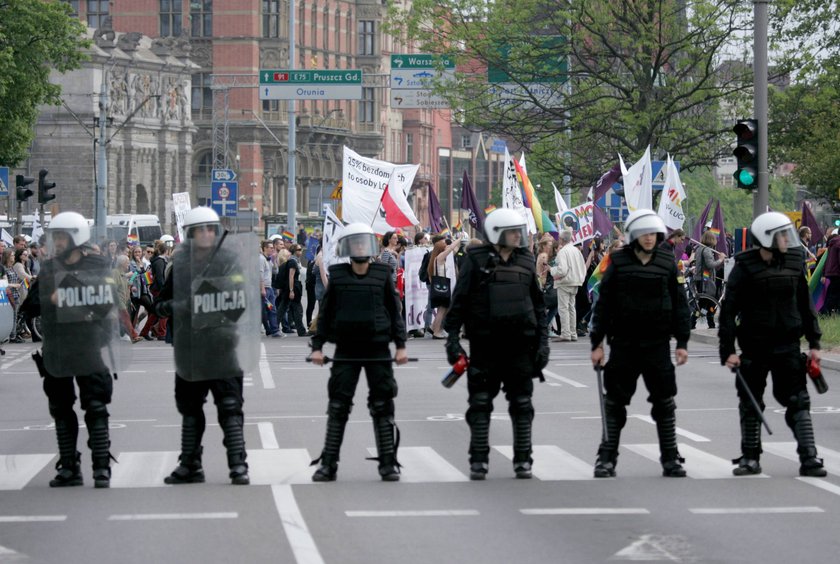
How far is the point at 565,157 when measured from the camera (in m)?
42.6

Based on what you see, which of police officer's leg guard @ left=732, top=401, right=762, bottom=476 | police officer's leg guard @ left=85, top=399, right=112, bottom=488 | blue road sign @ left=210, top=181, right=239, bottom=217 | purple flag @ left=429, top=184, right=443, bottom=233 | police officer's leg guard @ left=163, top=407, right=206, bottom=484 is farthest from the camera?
blue road sign @ left=210, top=181, right=239, bottom=217

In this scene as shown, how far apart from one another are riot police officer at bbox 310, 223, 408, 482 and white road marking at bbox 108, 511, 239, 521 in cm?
154

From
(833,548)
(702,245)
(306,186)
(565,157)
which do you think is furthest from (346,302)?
(306,186)

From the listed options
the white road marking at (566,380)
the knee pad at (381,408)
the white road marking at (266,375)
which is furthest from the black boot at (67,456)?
the white road marking at (566,380)

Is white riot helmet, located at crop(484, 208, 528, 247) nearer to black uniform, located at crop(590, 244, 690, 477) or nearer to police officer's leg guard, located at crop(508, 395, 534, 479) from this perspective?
black uniform, located at crop(590, 244, 690, 477)

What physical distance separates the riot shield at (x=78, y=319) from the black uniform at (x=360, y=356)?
1.35m

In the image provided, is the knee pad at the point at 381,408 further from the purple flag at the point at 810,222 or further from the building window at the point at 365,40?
the building window at the point at 365,40

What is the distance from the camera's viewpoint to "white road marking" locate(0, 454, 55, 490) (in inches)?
459

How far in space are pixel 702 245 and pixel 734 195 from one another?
9052 cm

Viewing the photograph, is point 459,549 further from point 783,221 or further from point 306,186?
point 306,186

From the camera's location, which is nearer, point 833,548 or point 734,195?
point 833,548

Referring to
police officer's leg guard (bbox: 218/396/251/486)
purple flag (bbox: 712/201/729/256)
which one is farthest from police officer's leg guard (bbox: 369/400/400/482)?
purple flag (bbox: 712/201/729/256)

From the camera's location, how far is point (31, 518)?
10062 millimetres

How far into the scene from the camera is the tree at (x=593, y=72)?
38719 millimetres
